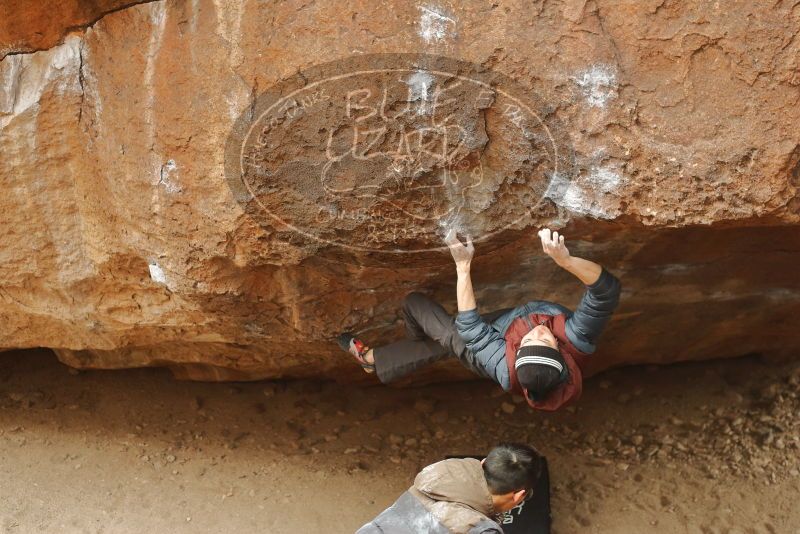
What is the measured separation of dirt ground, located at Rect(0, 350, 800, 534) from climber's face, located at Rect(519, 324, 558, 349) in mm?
994

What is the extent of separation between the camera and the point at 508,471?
7.57ft

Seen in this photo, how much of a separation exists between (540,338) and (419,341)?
570 mm

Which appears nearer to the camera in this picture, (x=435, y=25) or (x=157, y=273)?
(x=435, y=25)

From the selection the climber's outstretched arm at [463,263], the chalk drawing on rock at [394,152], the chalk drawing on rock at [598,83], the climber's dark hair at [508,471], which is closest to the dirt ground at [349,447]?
the climber's dark hair at [508,471]

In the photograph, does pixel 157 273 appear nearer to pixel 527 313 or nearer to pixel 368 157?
pixel 368 157

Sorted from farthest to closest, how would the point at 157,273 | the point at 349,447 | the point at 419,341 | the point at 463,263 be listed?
the point at 349,447, the point at 419,341, the point at 157,273, the point at 463,263

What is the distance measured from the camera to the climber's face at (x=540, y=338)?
7.82ft

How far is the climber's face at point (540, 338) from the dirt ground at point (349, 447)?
99 cm

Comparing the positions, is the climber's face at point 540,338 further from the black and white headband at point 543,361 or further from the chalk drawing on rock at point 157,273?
the chalk drawing on rock at point 157,273

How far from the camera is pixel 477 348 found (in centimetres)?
252

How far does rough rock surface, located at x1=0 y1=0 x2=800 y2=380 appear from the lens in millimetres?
2207

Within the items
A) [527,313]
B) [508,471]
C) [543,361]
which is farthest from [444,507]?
[527,313]

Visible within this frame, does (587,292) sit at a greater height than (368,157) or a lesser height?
lesser

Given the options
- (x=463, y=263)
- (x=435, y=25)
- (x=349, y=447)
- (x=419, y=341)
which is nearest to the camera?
(x=435, y=25)
